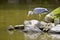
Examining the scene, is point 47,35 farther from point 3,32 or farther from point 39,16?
point 39,16

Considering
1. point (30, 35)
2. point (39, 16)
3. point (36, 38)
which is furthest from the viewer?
point (39, 16)

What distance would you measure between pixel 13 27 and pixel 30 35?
31 centimetres

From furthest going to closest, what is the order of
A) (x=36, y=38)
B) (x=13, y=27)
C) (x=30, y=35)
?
1. (x=13, y=27)
2. (x=30, y=35)
3. (x=36, y=38)

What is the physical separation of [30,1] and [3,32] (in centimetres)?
246

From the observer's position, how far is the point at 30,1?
13.6ft

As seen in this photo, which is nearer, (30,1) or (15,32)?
(15,32)

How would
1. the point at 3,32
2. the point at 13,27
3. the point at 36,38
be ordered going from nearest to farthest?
1. the point at 36,38
2. the point at 3,32
3. the point at 13,27

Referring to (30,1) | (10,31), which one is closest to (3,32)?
(10,31)

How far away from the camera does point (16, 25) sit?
6.39 ft

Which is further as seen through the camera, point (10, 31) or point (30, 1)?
point (30, 1)

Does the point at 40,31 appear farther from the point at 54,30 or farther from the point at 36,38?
the point at 36,38

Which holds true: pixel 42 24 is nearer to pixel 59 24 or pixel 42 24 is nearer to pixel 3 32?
pixel 59 24

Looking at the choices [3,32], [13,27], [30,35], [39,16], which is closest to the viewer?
[30,35]

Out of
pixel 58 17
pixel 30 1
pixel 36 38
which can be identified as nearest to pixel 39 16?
pixel 58 17
